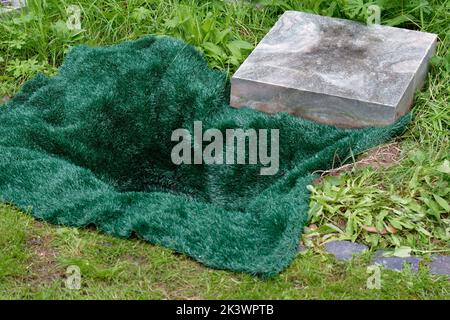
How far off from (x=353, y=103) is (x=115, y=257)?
4.94 ft

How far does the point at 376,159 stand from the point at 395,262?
77 centimetres

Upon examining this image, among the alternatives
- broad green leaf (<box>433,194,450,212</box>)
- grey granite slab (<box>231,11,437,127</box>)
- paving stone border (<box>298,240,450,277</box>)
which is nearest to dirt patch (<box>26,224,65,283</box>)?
A: paving stone border (<box>298,240,450,277</box>)

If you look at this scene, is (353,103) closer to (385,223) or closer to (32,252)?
(385,223)

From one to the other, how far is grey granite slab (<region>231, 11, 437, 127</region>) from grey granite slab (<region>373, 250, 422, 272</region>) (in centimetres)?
100

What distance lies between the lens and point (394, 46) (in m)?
4.82

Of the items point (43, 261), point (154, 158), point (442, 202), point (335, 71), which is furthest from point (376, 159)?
point (43, 261)

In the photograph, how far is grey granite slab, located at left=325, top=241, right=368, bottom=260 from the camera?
357 cm

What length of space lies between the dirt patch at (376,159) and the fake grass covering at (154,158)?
5cm

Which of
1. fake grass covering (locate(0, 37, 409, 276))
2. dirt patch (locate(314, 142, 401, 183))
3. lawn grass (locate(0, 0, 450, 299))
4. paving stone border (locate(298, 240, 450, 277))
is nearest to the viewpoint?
lawn grass (locate(0, 0, 450, 299))

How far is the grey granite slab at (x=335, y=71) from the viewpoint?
441cm
